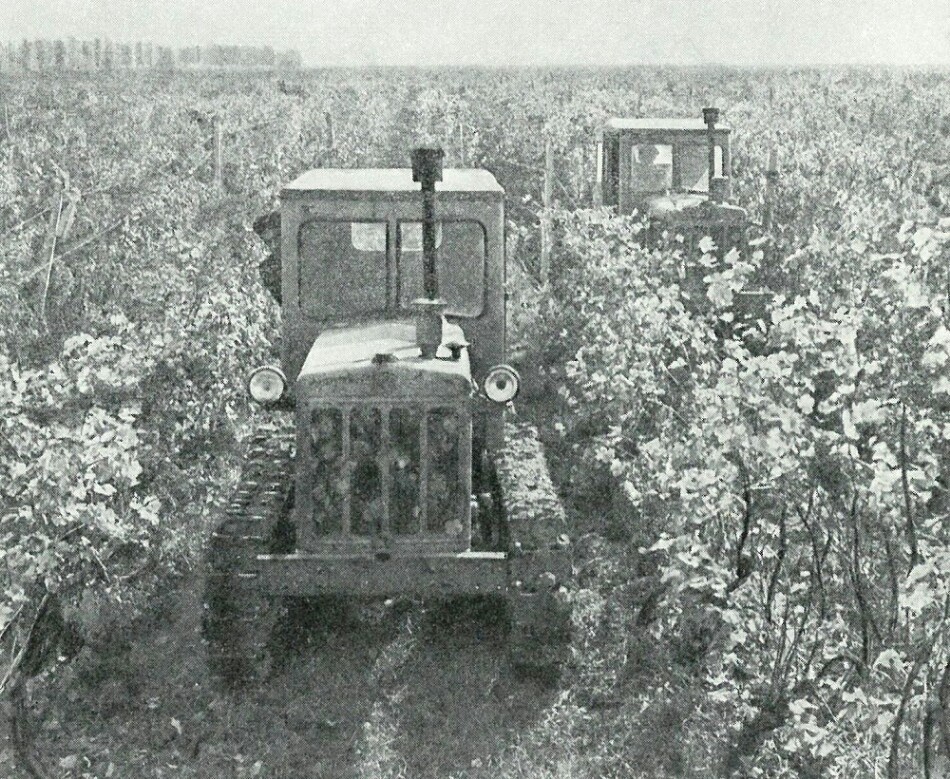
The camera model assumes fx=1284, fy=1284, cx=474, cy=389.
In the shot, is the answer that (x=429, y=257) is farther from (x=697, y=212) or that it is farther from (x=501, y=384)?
(x=697, y=212)

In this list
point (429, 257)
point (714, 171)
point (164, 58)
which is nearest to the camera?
point (429, 257)

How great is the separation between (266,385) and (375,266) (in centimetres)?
109

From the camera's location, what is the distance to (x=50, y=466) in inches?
200

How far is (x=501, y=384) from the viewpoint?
262 inches

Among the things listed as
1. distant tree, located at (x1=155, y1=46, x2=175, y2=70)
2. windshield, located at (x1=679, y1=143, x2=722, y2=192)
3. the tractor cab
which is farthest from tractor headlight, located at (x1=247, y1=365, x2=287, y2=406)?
distant tree, located at (x1=155, y1=46, x2=175, y2=70)

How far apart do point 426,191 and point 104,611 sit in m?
2.72

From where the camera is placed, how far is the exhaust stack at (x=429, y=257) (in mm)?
6188

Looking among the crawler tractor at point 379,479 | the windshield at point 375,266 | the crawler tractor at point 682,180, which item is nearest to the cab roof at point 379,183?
the crawler tractor at point 379,479

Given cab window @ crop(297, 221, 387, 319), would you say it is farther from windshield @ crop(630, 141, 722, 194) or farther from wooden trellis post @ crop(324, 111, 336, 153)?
wooden trellis post @ crop(324, 111, 336, 153)

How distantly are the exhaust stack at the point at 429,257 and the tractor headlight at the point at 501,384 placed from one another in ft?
1.45

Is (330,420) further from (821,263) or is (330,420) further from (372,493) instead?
(821,263)

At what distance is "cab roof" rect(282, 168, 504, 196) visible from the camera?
23.1ft

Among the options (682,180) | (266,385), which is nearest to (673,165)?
(682,180)

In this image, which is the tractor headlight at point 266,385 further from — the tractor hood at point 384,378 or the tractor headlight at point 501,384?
the tractor headlight at point 501,384
